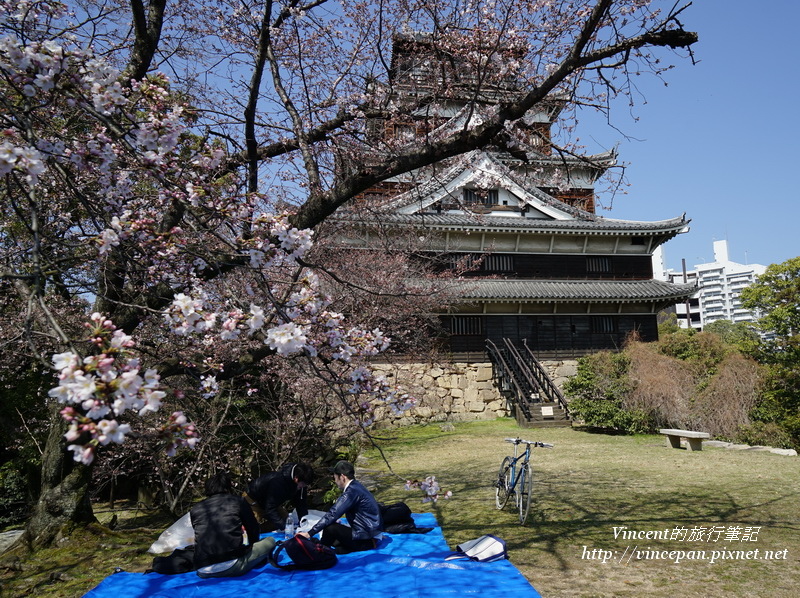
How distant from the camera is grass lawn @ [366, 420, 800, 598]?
15.0 feet

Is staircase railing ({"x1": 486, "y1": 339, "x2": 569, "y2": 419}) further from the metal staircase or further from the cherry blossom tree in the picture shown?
the cherry blossom tree

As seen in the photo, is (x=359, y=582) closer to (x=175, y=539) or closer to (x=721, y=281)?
(x=175, y=539)

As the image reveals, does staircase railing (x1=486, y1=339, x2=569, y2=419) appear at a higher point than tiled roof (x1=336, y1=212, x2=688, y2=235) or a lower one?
lower

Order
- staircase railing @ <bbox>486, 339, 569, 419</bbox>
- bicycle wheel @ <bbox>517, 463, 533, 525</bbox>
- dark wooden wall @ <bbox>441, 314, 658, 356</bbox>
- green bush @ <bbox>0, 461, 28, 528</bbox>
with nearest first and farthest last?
bicycle wheel @ <bbox>517, 463, 533, 525</bbox> → green bush @ <bbox>0, 461, 28, 528</bbox> → staircase railing @ <bbox>486, 339, 569, 419</bbox> → dark wooden wall @ <bbox>441, 314, 658, 356</bbox>

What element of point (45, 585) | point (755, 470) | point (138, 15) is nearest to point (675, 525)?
point (755, 470)

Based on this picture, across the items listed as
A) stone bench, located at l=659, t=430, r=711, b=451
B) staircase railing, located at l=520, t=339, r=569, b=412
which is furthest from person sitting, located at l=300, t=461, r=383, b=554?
staircase railing, located at l=520, t=339, r=569, b=412

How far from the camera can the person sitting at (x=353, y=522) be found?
5438 mm

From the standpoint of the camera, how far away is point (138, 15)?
18.1 ft

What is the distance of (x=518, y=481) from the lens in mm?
6699

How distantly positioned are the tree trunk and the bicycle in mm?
4985

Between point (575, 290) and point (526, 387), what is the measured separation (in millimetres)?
4433

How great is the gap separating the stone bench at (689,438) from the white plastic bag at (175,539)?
1076 cm

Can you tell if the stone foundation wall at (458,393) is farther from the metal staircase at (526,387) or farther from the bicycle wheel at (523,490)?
the bicycle wheel at (523,490)

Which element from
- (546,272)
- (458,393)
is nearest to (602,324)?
(546,272)
